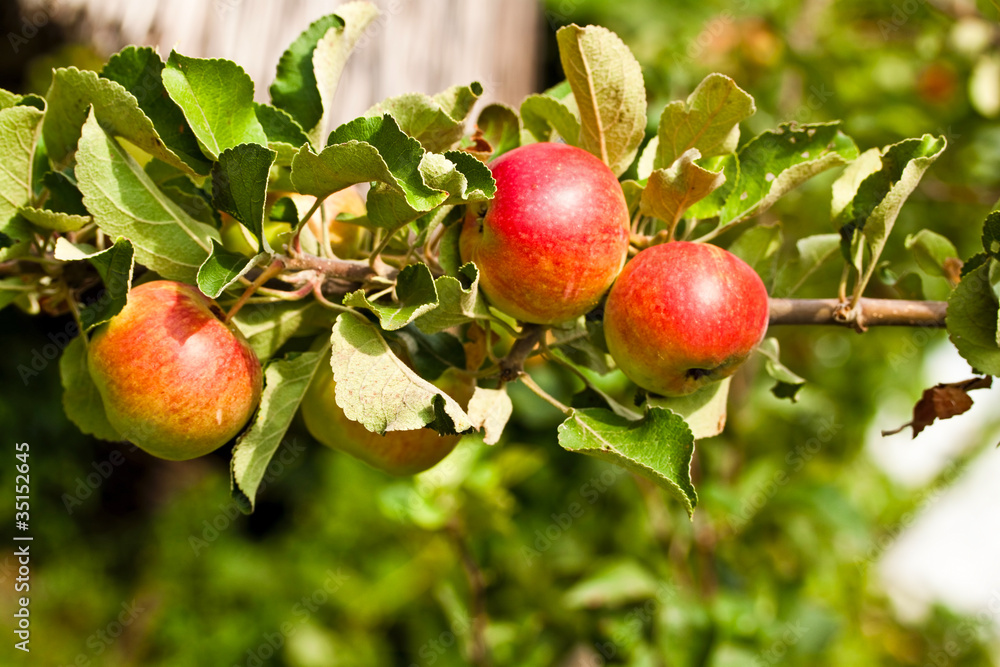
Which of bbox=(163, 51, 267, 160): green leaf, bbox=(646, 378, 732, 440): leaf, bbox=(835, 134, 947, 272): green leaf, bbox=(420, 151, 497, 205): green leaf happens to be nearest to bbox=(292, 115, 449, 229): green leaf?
bbox=(420, 151, 497, 205): green leaf

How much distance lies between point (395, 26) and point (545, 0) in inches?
26.8

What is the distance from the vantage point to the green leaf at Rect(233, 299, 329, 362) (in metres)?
0.78

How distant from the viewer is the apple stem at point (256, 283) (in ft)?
2.30

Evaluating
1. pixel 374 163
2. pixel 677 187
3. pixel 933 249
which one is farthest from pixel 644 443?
pixel 933 249

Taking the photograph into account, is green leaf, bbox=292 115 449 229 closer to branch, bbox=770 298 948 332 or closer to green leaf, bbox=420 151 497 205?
green leaf, bbox=420 151 497 205

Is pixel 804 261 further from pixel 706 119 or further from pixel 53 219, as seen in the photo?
pixel 53 219

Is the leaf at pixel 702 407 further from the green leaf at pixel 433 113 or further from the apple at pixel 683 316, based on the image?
the green leaf at pixel 433 113

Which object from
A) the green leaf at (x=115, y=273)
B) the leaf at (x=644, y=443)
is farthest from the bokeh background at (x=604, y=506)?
the green leaf at (x=115, y=273)

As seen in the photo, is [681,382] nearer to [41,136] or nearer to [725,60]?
[41,136]

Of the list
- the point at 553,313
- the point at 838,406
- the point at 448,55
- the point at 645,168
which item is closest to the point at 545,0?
the point at 448,55

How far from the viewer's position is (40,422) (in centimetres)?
256

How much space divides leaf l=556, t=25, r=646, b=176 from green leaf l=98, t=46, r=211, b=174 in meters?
0.38

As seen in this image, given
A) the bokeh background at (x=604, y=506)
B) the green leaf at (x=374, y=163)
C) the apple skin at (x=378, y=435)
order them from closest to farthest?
the green leaf at (x=374, y=163), the apple skin at (x=378, y=435), the bokeh background at (x=604, y=506)

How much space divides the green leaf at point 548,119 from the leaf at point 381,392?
1.05 feet
